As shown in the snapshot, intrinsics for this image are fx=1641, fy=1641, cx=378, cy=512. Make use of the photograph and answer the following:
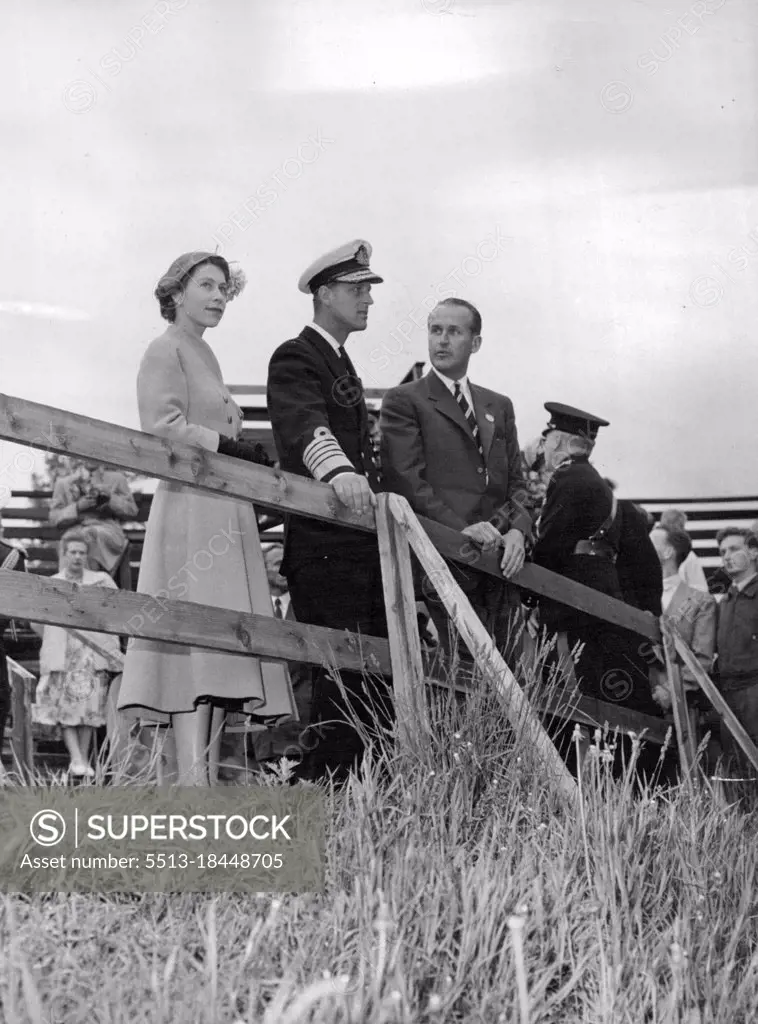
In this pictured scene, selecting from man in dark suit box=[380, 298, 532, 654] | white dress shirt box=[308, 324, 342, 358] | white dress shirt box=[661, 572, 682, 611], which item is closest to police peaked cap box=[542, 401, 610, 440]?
man in dark suit box=[380, 298, 532, 654]

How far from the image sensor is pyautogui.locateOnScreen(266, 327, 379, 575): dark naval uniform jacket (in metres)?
4.52

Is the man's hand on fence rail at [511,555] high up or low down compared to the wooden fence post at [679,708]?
up

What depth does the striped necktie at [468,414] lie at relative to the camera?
514cm

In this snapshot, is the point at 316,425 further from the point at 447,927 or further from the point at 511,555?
the point at 447,927

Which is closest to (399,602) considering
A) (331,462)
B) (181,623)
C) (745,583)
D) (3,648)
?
(331,462)

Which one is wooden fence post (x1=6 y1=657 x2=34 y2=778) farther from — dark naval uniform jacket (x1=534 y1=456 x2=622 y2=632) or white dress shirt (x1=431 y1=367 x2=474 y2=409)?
dark naval uniform jacket (x1=534 y1=456 x2=622 y2=632)

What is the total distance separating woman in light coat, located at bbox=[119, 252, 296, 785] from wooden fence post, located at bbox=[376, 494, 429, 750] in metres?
0.33

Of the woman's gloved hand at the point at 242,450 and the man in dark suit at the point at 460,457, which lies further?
the man in dark suit at the point at 460,457

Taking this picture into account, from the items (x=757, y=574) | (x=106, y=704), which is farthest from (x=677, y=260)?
(x=106, y=704)

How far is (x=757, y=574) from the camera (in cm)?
647

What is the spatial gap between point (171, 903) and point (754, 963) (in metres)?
1.14

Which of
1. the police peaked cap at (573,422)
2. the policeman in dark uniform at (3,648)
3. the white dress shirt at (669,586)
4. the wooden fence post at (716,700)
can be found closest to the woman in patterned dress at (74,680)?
the policeman in dark uniform at (3,648)

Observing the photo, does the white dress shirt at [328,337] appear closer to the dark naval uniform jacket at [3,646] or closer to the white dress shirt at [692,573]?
the dark naval uniform jacket at [3,646]

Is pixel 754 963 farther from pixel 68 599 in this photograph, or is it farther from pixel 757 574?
pixel 757 574
